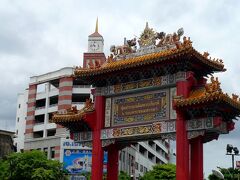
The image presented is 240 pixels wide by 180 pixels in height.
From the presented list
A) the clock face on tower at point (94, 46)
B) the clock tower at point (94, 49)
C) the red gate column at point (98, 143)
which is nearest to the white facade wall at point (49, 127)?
the clock tower at point (94, 49)

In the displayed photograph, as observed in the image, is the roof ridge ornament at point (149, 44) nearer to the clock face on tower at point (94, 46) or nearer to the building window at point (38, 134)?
the clock face on tower at point (94, 46)

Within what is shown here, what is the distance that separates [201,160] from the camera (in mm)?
21875

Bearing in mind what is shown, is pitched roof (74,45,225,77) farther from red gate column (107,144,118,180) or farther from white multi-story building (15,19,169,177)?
white multi-story building (15,19,169,177)

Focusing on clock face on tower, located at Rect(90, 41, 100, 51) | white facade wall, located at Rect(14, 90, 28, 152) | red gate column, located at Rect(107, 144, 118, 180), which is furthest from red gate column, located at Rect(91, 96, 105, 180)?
white facade wall, located at Rect(14, 90, 28, 152)

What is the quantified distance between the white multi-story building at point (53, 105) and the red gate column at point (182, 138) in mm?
32182

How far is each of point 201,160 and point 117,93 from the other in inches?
213

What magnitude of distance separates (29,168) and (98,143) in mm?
13323

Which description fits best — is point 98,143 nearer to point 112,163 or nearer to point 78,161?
point 112,163

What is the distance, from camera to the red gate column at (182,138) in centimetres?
2056

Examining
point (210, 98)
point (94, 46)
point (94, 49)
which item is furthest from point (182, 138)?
point (94, 46)

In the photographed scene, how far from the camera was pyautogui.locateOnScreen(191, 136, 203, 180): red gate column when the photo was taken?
21.5 metres

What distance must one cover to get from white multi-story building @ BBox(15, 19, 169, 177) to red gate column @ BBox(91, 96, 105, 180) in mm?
29147

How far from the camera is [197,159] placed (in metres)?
21.8

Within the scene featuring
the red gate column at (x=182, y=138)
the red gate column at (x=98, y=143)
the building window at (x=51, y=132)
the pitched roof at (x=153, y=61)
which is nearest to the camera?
the red gate column at (x=182, y=138)
